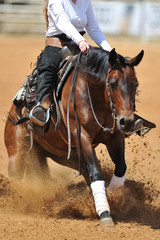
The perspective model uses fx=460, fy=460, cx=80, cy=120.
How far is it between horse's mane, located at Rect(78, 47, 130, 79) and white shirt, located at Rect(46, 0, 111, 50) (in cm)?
20

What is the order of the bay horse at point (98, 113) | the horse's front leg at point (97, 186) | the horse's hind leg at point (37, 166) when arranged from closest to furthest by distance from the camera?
the bay horse at point (98, 113) → the horse's front leg at point (97, 186) → the horse's hind leg at point (37, 166)

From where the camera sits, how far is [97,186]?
Answer: 4867 millimetres

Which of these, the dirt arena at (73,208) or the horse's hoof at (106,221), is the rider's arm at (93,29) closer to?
the dirt arena at (73,208)

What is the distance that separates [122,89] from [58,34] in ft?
4.76

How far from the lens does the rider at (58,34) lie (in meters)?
5.23

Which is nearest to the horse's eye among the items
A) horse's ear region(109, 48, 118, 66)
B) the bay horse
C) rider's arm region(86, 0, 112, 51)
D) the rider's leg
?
the bay horse

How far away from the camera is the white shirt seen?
5.19m

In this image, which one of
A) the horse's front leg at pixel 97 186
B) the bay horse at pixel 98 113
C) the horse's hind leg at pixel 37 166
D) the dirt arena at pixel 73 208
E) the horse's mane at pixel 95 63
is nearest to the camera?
the dirt arena at pixel 73 208

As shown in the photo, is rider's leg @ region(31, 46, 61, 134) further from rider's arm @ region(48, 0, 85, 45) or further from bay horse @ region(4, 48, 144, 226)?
rider's arm @ region(48, 0, 85, 45)

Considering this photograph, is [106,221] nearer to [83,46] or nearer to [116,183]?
[116,183]

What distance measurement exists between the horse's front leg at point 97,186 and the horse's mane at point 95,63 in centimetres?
67

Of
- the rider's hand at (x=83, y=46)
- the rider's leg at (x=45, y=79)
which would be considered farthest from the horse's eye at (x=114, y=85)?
the rider's leg at (x=45, y=79)

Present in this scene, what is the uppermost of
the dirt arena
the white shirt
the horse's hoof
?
the white shirt

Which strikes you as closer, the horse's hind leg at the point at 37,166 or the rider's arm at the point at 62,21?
the rider's arm at the point at 62,21
